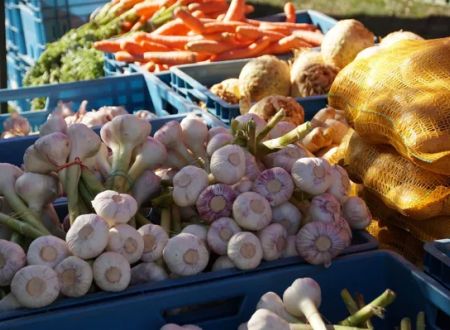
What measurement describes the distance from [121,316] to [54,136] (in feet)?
1.47

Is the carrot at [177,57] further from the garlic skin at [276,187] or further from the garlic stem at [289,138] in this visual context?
the garlic skin at [276,187]

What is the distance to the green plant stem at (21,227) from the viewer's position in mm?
1604

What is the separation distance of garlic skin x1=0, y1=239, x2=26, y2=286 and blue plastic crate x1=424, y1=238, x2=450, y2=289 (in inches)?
33.2

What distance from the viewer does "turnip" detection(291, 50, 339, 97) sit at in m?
2.88

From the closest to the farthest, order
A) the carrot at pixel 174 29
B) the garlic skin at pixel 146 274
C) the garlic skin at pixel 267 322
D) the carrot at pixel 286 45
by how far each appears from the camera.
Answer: the garlic skin at pixel 267 322 → the garlic skin at pixel 146 274 → the carrot at pixel 286 45 → the carrot at pixel 174 29

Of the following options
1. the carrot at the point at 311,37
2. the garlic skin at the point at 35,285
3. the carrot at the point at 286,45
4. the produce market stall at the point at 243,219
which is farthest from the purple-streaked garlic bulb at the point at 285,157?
the carrot at the point at 311,37

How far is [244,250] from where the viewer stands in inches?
62.6

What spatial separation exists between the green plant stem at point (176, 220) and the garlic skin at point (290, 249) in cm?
25

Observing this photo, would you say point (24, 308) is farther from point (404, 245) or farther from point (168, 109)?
point (168, 109)

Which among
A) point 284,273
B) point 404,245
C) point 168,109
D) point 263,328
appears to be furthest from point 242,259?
point 168,109

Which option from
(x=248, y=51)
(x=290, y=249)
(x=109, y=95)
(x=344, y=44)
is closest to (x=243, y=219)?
(x=290, y=249)

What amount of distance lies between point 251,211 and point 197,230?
13 centimetres

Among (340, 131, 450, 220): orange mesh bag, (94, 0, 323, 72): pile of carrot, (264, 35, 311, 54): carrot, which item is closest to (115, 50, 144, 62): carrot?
(94, 0, 323, 72): pile of carrot

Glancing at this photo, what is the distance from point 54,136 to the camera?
1690 millimetres
